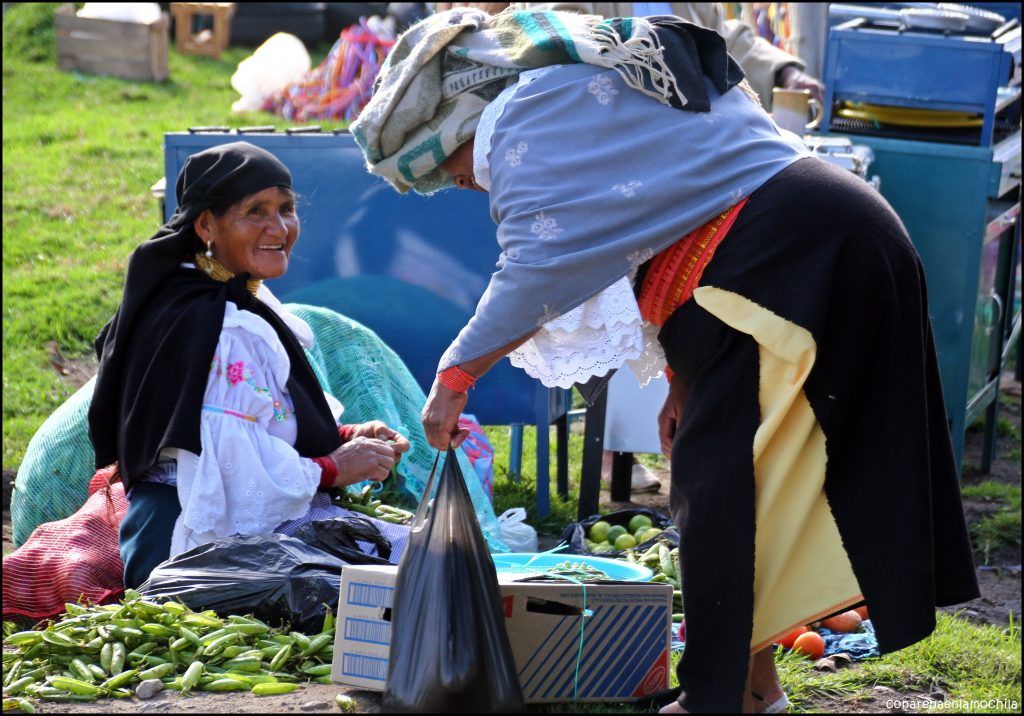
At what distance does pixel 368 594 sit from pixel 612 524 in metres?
1.90

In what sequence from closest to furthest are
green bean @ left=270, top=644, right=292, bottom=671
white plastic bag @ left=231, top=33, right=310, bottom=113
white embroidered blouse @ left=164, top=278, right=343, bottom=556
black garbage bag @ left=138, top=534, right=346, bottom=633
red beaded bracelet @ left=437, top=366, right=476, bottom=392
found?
red beaded bracelet @ left=437, top=366, right=476, bottom=392, green bean @ left=270, top=644, right=292, bottom=671, black garbage bag @ left=138, top=534, right=346, bottom=633, white embroidered blouse @ left=164, top=278, right=343, bottom=556, white plastic bag @ left=231, top=33, right=310, bottom=113

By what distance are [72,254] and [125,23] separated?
13.0ft

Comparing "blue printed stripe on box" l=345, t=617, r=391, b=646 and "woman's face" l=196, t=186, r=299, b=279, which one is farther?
"woman's face" l=196, t=186, r=299, b=279

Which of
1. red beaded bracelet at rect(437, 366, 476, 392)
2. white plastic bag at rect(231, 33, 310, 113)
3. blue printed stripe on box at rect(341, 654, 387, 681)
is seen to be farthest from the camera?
white plastic bag at rect(231, 33, 310, 113)

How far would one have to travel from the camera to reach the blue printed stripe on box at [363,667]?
9.18ft

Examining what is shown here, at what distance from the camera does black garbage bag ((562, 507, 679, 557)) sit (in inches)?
165

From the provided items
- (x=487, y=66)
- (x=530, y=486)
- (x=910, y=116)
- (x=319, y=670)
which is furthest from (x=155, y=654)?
(x=910, y=116)

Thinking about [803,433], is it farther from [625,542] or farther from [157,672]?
[625,542]

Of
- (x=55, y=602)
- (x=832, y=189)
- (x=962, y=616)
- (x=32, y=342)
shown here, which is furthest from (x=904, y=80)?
(x=32, y=342)

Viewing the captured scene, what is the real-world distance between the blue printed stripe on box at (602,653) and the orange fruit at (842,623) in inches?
40.4

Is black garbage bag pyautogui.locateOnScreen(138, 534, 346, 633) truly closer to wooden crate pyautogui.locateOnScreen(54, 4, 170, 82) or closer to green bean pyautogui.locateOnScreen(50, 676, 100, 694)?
green bean pyautogui.locateOnScreen(50, 676, 100, 694)

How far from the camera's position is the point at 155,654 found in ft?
10.0

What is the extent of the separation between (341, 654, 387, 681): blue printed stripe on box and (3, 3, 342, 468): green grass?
3119 millimetres

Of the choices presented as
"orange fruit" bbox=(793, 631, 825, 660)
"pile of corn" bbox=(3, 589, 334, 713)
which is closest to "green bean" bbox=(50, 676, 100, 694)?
"pile of corn" bbox=(3, 589, 334, 713)
